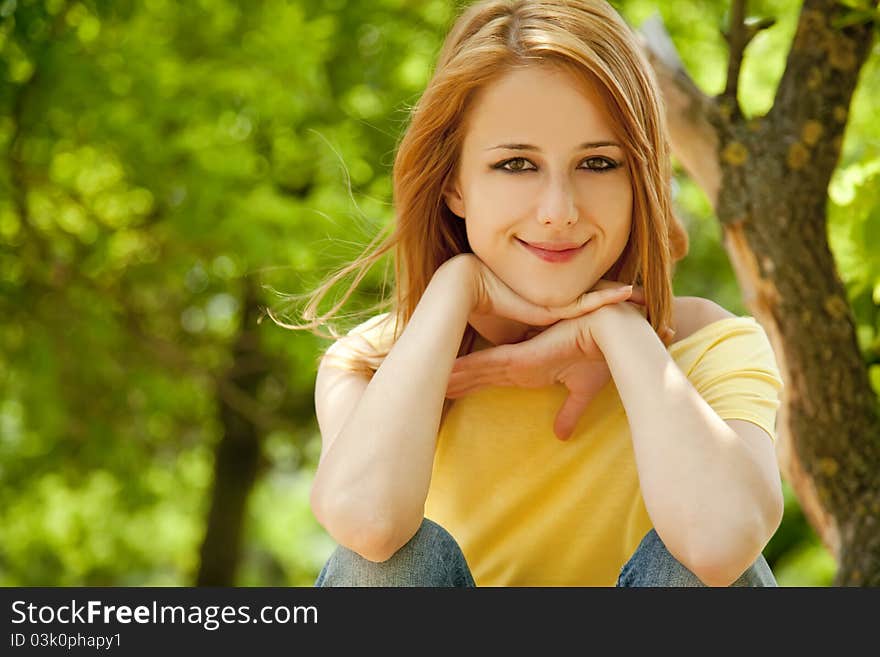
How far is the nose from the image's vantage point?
189 cm

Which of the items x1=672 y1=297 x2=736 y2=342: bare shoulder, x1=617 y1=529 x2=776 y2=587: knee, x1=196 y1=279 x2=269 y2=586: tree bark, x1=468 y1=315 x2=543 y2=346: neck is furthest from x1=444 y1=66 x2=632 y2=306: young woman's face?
x1=196 y1=279 x2=269 y2=586: tree bark

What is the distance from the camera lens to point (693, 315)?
221 cm

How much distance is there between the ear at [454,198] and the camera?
2133 millimetres

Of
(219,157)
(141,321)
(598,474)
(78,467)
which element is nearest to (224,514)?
(78,467)

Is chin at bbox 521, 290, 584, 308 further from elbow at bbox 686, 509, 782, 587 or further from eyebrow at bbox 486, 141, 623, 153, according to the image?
elbow at bbox 686, 509, 782, 587

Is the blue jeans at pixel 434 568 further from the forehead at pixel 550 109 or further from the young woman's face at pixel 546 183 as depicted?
the forehead at pixel 550 109

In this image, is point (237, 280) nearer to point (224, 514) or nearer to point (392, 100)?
point (392, 100)

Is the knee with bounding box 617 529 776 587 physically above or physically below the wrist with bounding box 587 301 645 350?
below

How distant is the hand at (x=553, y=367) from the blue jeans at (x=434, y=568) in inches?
12.8

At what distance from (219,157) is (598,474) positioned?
10.9 ft

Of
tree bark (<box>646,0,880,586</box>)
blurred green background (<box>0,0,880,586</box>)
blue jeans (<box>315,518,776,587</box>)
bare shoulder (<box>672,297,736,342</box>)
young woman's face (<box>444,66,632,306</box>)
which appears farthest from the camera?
blurred green background (<box>0,0,880,586</box>)

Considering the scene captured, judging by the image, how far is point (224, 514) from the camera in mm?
7336

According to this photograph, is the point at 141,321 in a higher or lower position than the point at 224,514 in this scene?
higher

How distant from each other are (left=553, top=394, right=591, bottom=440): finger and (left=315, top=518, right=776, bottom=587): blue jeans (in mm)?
309
